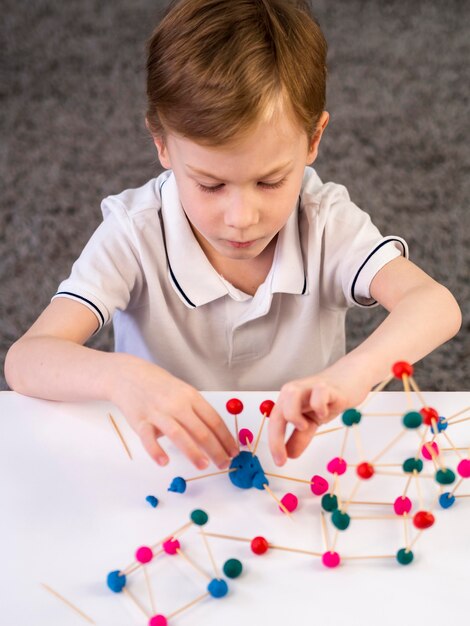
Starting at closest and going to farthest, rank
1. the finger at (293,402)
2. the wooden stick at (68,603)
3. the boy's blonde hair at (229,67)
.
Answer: the wooden stick at (68,603), the finger at (293,402), the boy's blonde hair at (229,67)

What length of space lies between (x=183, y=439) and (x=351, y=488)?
19cm

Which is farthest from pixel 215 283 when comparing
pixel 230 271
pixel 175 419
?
pixel 175 419

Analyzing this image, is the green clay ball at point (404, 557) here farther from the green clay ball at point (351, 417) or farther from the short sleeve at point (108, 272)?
the short sleeve at point (108, 272)

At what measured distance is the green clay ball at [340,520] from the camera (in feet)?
2.54

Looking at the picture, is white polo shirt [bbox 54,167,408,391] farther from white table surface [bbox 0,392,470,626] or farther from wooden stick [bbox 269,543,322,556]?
wooden stick [bbox 269,543,322,556]

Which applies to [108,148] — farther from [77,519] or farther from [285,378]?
[77,519]

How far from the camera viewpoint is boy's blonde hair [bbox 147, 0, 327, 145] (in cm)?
90

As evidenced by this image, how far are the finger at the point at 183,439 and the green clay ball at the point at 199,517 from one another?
0.06 meters

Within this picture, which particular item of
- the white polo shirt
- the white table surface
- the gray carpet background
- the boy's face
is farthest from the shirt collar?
the gray carpet background

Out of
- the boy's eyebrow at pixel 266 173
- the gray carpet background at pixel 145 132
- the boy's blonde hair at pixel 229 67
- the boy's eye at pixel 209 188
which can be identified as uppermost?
the boy's blonde hair at pixel 229 67

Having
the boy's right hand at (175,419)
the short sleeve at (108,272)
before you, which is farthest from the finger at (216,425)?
the short sleeve at (108,272)

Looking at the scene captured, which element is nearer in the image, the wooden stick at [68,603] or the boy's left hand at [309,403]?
the wooden stick at [68,603]

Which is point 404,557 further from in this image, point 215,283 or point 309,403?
point 215,283

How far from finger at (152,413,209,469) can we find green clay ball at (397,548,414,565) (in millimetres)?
213
